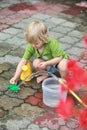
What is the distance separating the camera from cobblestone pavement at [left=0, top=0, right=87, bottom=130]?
2732 millimetres

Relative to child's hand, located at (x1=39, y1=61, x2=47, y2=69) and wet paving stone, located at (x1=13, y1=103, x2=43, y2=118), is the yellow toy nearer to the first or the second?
child's hand, located at (x1=39, y1=61, x2=47, y2=69)

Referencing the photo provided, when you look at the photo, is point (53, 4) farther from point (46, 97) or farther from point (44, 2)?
point (46, 97)

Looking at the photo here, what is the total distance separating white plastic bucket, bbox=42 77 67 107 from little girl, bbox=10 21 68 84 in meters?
0.18

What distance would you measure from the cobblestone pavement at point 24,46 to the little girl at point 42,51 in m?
0.20

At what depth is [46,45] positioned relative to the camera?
10.4ft

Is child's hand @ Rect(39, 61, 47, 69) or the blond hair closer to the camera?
the blond hair

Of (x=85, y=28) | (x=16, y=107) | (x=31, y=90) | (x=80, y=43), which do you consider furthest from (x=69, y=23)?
(x=16, y=107)

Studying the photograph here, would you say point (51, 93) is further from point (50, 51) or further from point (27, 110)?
point (50, 51)

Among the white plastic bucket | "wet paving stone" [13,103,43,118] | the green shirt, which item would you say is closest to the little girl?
the green shirt

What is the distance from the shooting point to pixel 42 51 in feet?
10.5

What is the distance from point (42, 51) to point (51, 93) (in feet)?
1.72

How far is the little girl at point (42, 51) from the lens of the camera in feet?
9.98

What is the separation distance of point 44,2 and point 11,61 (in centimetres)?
244

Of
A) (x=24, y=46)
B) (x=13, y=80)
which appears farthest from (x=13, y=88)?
(x=24, y=46)
